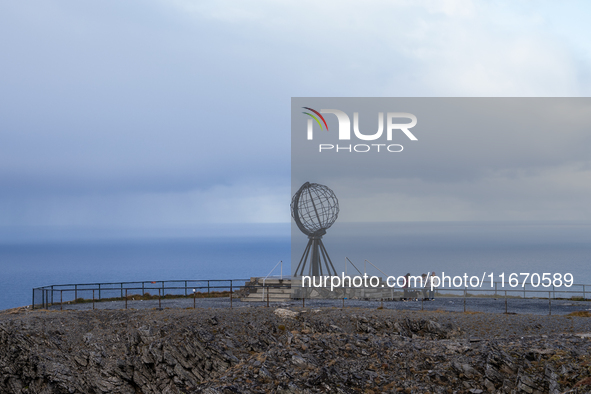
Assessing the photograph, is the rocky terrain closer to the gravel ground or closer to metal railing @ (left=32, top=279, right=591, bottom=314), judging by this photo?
the gravel ground

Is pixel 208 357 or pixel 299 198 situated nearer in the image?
pixel 208 357

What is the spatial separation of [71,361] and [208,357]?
5.45 metres

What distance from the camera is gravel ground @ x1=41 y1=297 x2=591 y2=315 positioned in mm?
24359

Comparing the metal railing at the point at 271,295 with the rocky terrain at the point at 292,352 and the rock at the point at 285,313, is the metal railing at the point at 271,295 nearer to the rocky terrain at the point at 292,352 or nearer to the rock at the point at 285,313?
the rock at the point at 285,313

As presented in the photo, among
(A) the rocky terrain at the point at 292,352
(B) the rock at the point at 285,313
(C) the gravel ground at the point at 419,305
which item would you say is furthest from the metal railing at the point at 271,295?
(A) the rocky terrain at the point at 292,352

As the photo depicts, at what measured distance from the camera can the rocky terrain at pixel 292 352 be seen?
Answer: 12336 millimetres

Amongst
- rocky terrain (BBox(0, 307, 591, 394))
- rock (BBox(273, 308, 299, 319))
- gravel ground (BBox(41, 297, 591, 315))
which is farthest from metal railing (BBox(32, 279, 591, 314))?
rocky terrain (BBox(0, 307, 591, 394))

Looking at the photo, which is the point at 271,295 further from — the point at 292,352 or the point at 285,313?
the point at 292,352

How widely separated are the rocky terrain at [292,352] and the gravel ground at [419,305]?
3.08 metres

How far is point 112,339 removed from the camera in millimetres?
19078

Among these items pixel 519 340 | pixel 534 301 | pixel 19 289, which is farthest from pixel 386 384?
pixel 19 289

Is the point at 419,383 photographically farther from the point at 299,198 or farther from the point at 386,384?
the point at 299,198

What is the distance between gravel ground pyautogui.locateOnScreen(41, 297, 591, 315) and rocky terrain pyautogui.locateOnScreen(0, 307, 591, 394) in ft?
10.1

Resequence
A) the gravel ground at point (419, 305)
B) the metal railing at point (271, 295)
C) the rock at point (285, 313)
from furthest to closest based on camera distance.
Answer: the metal railing at point (271, 295) → the gravel ground at point (419, 305) → the rock at point (285, 313)
